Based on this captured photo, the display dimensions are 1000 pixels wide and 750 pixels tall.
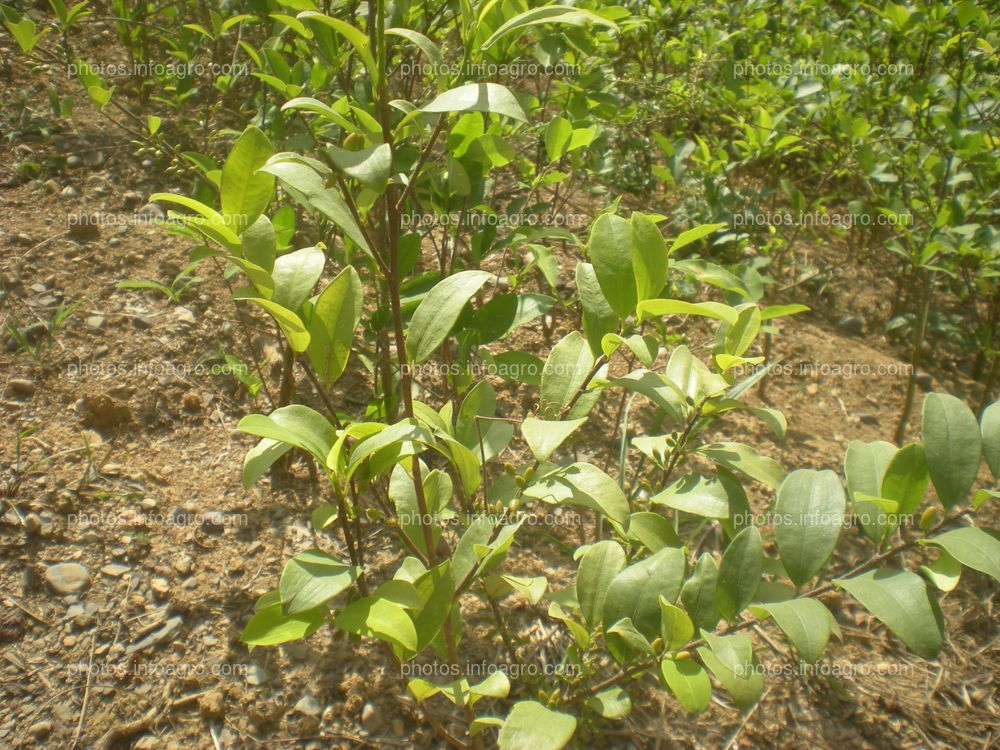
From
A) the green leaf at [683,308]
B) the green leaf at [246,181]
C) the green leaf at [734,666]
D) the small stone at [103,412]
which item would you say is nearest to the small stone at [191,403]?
the small stone at [103,412]

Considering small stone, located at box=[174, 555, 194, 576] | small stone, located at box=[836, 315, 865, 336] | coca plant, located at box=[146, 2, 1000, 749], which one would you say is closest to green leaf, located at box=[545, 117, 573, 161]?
coca plant, located at box=[146, 2, 1000, 749]

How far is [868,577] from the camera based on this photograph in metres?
1.03

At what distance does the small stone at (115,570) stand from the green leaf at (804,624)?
1.15 metres

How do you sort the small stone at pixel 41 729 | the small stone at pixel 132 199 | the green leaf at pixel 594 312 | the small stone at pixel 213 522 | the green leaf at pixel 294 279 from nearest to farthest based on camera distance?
the green leaf at pixel 294 279, the green leaf at pixel 594 312, the small stone at pixel 41 729, the small stone at pixel 213 522, the small stone at pixel 132 199

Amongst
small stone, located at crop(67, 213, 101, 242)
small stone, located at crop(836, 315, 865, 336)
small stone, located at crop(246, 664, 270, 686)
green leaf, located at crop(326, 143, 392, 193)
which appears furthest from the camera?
small stone, located at crop(836, 315, 865, 336)

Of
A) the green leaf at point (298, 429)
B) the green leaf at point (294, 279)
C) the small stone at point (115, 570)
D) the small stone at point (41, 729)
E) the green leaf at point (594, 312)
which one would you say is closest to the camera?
the green leaf at point (298, 429)

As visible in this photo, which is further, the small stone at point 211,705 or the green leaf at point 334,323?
the small stone at point 211,705

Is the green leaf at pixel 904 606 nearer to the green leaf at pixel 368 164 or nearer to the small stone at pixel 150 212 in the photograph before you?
the green leaf at pixel 368 164

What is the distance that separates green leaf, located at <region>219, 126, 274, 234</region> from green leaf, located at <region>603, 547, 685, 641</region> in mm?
711

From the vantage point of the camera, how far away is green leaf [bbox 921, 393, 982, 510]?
1.06 meters

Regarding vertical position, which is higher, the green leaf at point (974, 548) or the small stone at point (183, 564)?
the green leaf at point (974, 548)

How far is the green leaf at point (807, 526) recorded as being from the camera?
1.08 m

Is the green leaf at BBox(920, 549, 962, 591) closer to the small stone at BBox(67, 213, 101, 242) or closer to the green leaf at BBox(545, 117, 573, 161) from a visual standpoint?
the green leaf at BBox(545, 117, 573, 161)

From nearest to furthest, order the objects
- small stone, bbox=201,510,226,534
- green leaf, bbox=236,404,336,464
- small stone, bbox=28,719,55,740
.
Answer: green leaf, bbox=236,404,336,464 → small stone, bbox=28,719,55,740 → small stone, bbox=201,510,226,534
